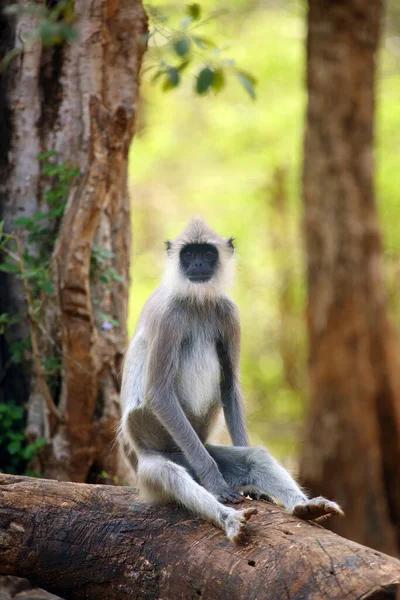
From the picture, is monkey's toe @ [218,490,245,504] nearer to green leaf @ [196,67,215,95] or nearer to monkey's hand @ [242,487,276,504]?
monkey's hand @ [242,487,276,504]

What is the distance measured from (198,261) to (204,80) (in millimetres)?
1250

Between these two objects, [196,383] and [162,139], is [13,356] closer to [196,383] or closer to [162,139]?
[196,383]

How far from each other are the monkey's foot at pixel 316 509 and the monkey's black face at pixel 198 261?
1430 mm

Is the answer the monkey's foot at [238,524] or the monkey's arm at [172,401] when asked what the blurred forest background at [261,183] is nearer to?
the monkey's arm at [172,401]

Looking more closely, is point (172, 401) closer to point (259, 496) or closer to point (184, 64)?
point (259, 496)

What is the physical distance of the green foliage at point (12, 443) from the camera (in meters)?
5.61

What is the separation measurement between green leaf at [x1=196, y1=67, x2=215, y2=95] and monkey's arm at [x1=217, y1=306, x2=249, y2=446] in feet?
4.68

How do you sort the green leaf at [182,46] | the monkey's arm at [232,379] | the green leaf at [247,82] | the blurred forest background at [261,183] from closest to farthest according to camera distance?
the green leaf at [182,46]
the monkey's arm at [232,379]
the green leaf at [247,82]
the blurred forest background at [261,183]

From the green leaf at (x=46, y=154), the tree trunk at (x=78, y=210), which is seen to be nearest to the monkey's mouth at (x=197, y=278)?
the tree trunk at (x=78, y=210)

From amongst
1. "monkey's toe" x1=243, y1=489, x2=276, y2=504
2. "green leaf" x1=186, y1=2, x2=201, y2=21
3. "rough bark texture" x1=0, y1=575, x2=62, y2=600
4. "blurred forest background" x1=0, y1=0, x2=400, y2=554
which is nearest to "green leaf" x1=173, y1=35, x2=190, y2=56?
"blurred forest background" x1=0, y1=0, x2=400, y2=554

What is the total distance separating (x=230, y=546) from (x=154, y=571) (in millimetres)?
429

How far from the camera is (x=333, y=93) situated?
10273mm

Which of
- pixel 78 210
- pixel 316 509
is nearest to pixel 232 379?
pixel 316 509

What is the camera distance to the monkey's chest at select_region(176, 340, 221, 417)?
4734 millimetres
